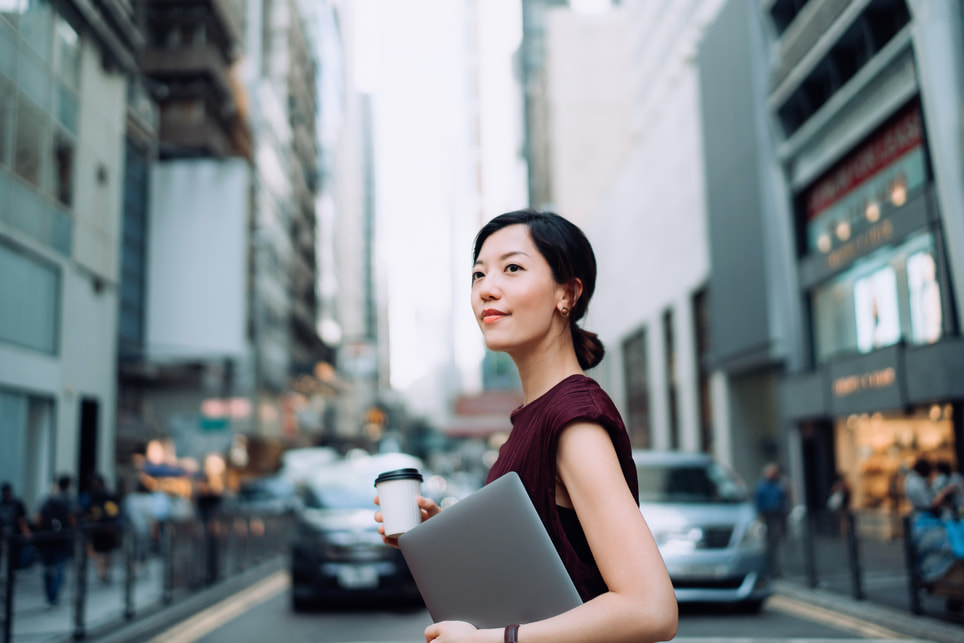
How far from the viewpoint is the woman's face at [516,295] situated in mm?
2096

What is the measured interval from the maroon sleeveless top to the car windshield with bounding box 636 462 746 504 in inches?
389

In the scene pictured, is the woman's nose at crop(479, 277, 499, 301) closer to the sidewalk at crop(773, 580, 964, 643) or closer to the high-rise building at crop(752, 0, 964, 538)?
the sidewalk at crop(773, 580, 964, 643)

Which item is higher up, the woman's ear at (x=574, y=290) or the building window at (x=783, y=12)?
the building window at (x=783, y=12)

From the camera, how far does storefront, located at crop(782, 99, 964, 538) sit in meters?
18.5

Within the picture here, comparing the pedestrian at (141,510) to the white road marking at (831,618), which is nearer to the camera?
the white road marking at (831,618)

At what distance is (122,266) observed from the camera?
3353 centimetres

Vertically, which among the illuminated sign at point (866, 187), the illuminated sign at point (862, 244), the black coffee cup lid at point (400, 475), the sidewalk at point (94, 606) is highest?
the illuminated sign at point (866, 187)

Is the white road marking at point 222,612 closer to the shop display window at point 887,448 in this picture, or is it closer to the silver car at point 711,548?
the silver car at point 711,548

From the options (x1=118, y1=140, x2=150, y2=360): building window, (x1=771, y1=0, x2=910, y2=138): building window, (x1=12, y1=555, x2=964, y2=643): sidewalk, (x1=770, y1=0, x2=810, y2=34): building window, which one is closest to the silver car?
(x1=12, y1=555, x2=964, y2=643): sidewalk

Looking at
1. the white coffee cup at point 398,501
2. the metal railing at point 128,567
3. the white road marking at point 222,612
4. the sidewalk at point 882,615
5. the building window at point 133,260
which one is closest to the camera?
the white coffee cup at point 398,501

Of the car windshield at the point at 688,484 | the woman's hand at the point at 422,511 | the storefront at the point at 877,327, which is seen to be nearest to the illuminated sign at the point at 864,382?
the storefront at the point at 877,327

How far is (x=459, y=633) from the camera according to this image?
1.84 metres

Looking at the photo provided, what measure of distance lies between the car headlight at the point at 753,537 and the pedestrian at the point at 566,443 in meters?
9.21

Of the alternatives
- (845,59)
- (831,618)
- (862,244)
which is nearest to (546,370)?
(831,618)
